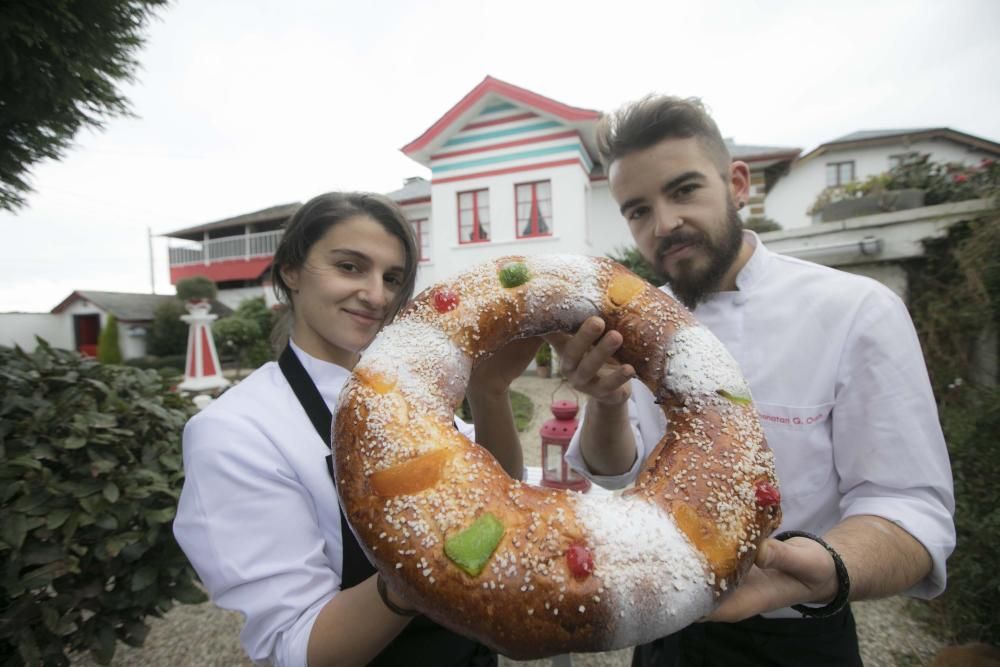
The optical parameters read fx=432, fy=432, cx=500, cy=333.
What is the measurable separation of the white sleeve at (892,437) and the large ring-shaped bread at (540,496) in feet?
1.71

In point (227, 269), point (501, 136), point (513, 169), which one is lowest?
point (227, 269)

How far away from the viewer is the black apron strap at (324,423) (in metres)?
1.30

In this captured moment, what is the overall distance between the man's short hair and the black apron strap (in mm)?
1428

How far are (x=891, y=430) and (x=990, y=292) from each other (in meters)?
2.99

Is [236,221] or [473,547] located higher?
[236,221]

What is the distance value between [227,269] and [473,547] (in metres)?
26.6

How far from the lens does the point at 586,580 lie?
912mm

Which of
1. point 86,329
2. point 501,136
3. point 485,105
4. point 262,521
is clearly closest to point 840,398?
point 262,521

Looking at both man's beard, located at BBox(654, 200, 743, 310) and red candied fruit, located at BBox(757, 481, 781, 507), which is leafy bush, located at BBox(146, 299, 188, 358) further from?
red candied fruit, located at BBox(757, 481, 781, 507)

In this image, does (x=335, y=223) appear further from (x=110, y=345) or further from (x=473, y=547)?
(x=110, y=345)

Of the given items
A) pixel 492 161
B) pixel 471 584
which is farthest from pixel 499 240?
pixel 471 584

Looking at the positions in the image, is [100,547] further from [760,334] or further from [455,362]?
[760,334]

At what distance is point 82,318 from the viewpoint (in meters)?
24.6

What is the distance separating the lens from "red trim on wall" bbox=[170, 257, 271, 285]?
22.2m
